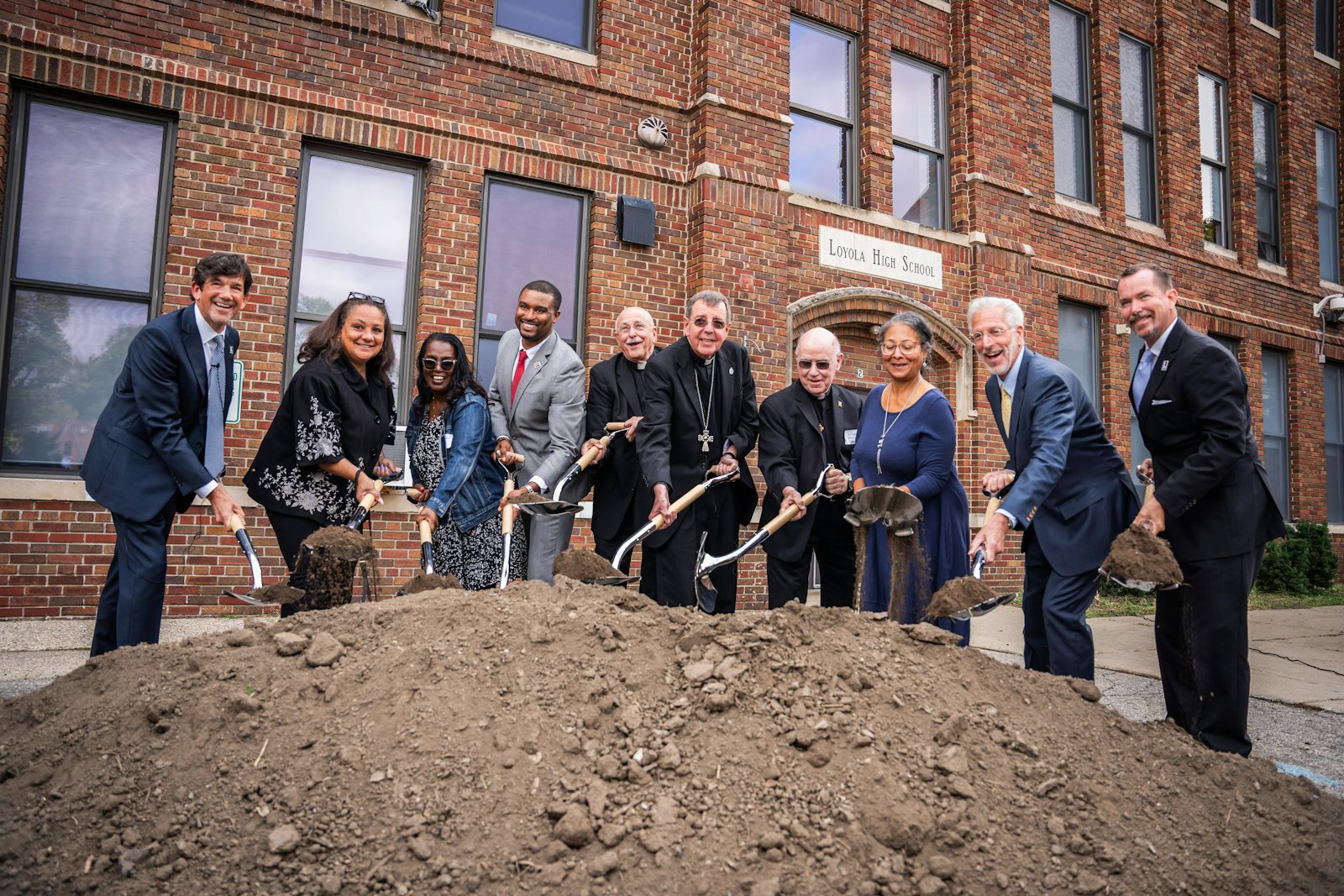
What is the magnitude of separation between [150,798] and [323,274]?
5.31 meters

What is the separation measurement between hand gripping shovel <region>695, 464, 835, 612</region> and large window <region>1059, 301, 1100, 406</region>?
7.32 meters

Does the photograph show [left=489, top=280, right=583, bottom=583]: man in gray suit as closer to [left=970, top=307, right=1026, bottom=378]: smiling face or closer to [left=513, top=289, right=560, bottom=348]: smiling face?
[left=513, top=289, right=560, bottom=348]: smiling face

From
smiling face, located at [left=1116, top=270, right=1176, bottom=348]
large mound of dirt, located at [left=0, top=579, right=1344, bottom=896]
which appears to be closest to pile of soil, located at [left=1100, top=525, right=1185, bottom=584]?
large mound of dirt, located at [left=0, top=579, right=1344, bottom=896]

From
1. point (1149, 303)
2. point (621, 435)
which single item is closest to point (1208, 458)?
point (1149, 303)

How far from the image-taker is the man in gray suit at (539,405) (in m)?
4.36

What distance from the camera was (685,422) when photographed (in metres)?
4.56

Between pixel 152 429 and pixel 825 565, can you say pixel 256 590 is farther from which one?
pixel 825 565

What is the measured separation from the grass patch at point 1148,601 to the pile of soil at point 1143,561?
5.25 meters

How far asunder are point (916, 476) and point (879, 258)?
5464mm

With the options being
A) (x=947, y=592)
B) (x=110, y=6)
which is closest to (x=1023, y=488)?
(x=947, y=592)

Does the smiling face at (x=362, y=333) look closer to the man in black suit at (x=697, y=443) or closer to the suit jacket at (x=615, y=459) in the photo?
the suit jacket at (x=615, y=459)

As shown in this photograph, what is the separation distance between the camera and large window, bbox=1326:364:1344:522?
13492mm

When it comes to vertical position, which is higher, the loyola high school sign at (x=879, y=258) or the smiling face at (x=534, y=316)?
the loyola high school sign at (x=879, y=258)

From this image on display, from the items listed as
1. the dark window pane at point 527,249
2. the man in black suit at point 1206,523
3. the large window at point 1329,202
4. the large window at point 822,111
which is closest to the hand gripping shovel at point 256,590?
the man in black suit at point 1206,523
